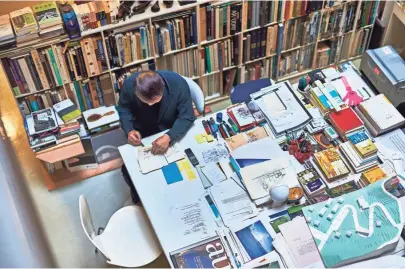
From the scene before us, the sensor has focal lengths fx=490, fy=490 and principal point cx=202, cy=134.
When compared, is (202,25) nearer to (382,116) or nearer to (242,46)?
(242,46)

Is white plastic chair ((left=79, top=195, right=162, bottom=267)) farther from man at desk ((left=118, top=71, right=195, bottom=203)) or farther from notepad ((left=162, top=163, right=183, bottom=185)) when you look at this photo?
notepad ((left=162, top=163, right=183, bottom=185))

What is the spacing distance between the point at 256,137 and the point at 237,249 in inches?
30.3

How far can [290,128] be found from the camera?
3.09 m

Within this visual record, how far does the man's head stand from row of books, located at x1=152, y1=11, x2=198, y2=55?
856 mm

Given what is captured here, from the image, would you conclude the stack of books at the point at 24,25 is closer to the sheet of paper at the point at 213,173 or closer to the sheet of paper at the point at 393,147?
the sheet of paper at the point at 213,173

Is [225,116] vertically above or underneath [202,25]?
underneath

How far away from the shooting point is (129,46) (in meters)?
3.70

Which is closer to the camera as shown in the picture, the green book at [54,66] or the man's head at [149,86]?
the man's head at [149,86]

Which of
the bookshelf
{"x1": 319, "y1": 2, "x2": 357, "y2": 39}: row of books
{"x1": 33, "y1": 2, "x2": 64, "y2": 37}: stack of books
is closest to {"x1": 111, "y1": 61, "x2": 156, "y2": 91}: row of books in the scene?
the bookshelf

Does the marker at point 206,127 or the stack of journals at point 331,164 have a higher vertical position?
the marker at point 206,127

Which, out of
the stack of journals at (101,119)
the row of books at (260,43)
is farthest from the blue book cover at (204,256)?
the row of books at (260,43)

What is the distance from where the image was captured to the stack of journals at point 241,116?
3.15 m

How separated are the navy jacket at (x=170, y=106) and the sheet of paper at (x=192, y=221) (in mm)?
477

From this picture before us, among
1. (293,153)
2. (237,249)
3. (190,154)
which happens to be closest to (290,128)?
(293,153)
